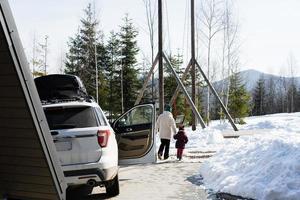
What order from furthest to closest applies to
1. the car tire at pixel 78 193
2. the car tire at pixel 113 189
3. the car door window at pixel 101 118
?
the car tire at pixel 78 193
the car tire at pixel 113 189
the car door window at pixel 101 118

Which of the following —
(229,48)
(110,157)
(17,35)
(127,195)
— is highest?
(229,48)

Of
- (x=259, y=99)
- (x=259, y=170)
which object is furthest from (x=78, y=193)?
(x=259, y=99)

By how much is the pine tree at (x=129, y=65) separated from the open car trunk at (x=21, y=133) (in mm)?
40901

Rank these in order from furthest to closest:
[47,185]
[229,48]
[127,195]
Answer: [229,48]
[127,195]
[47,185]

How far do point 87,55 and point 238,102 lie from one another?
53.0 feet

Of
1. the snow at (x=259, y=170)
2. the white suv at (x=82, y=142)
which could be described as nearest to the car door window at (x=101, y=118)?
the white suv at (x=82, y=142)

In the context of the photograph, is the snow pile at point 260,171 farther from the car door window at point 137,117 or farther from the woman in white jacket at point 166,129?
the woman in white jacket at point 166,129

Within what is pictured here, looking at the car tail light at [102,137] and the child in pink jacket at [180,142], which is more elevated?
the car tail light at [102,137]

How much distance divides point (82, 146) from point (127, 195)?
5.55ft

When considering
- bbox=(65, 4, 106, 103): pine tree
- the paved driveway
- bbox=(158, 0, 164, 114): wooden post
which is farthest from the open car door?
bbox=(65, 4, 106, 103): pine tree

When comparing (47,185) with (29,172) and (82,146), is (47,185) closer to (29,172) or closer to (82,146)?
(29,172)

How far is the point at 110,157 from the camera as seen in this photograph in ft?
24.4

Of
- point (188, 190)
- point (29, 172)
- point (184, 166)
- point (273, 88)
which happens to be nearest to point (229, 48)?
point (184, 166)

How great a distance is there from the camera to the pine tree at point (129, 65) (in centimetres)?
4556
